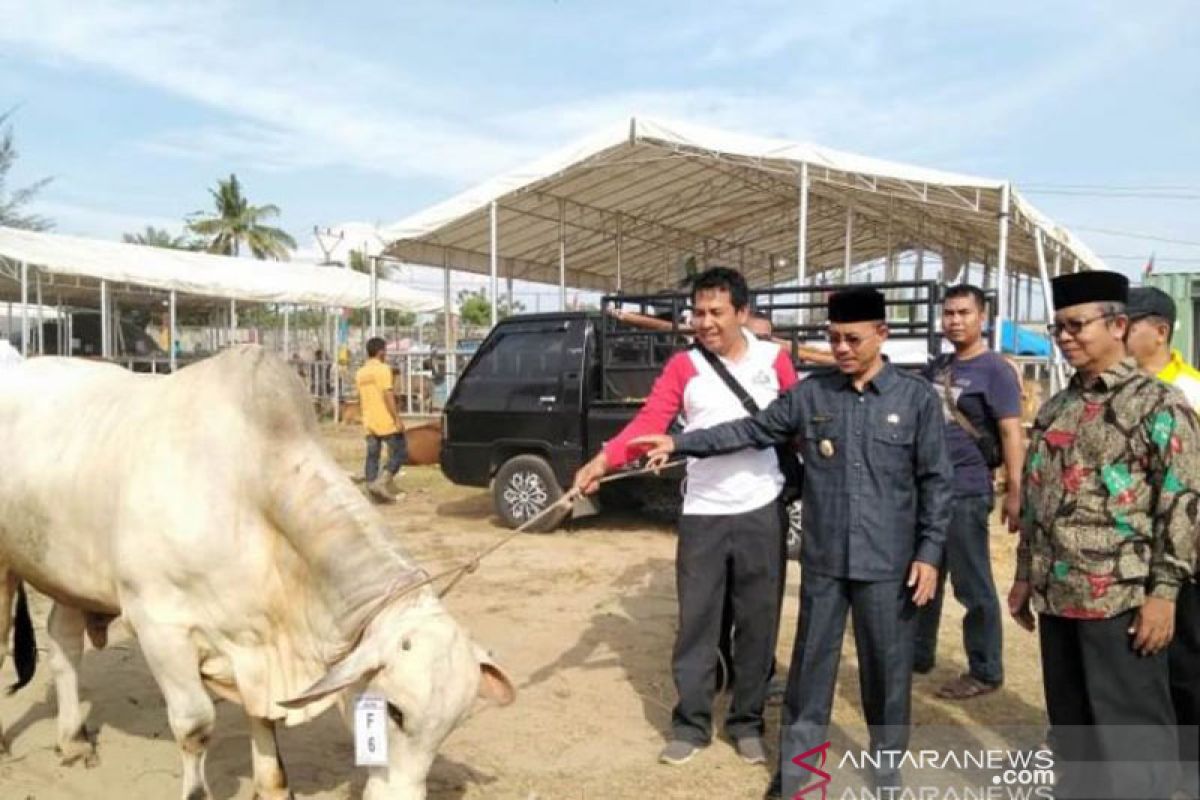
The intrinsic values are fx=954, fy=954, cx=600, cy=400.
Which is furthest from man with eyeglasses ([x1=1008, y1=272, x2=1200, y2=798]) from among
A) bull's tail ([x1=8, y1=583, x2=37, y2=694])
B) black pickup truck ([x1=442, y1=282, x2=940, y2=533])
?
black pickup truck ([x1=442, y1=282, x2=940, y2=533])

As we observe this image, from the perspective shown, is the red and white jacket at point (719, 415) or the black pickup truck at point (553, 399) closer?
the red and white jacket at point (719, 415)

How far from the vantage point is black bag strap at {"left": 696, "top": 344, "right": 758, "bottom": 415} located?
3.67 metres

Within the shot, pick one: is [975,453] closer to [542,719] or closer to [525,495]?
[542,719]

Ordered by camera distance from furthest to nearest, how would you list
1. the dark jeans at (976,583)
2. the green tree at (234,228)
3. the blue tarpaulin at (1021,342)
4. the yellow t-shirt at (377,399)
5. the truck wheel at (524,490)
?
the green tree at (234,228) < the blue tarpaulin at (1021,342) < the yellow t-shirt at (377,399) < the truck wheel at (524,490) < the dark jeans at (976,583)

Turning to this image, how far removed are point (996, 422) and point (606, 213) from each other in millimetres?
13210

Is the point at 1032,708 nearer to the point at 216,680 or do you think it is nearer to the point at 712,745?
the point at 712,745

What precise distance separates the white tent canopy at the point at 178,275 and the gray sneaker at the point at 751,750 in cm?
1555

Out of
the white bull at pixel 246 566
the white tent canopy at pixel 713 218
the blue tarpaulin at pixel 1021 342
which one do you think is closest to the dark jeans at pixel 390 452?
the white tent canopy at pixel 713 218

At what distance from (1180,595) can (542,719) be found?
255cm

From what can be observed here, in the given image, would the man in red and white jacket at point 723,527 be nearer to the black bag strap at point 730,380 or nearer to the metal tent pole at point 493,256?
the black bag strap at point 730,380

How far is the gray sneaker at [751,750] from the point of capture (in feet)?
12.2

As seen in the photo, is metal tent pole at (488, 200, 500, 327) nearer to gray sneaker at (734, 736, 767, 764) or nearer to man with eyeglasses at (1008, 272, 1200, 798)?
gray sneaker at (734, 736, 767, 764)

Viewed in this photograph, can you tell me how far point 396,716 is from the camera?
2.54m

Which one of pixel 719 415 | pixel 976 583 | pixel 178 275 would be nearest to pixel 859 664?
pixel 719 415
